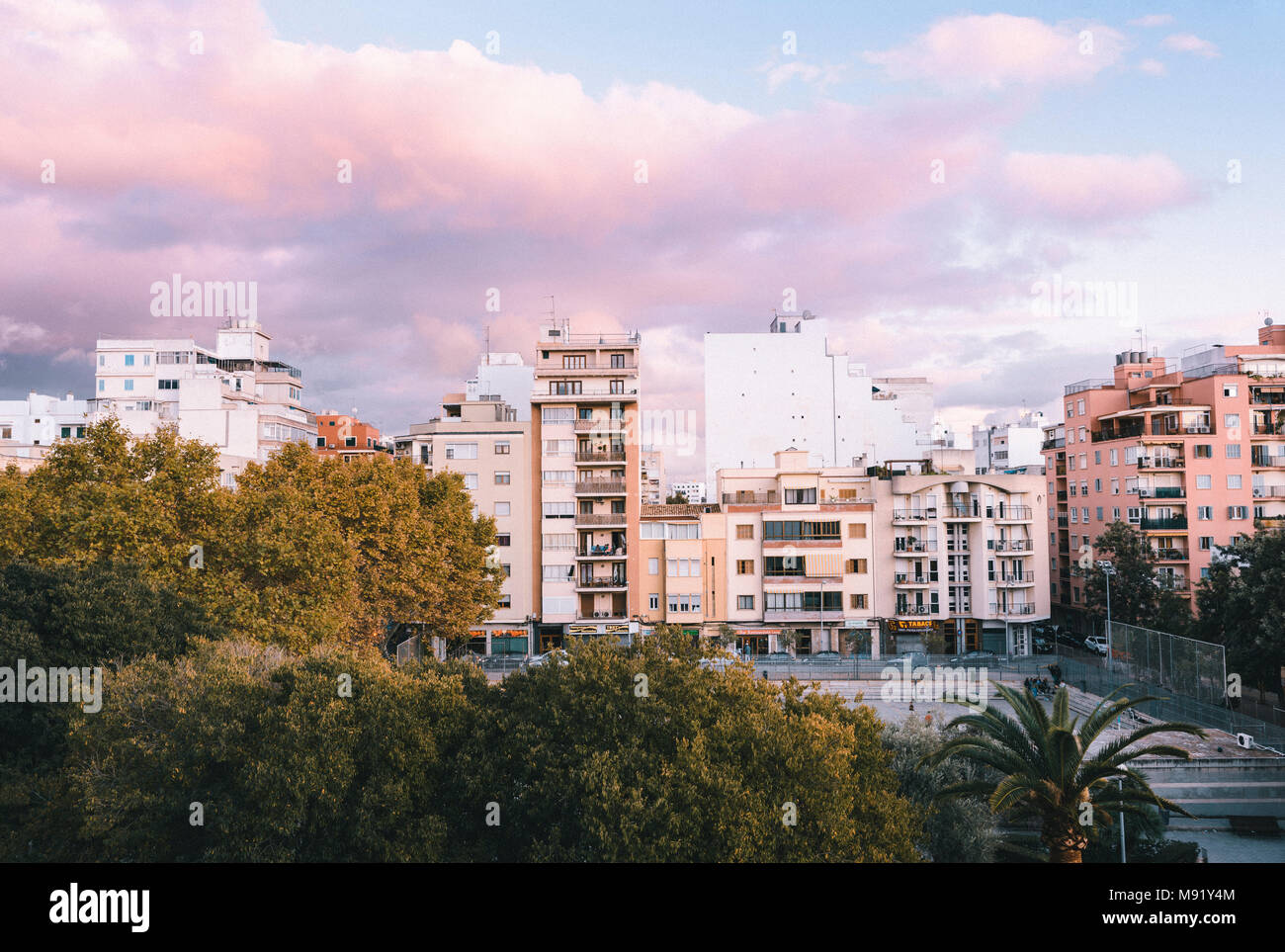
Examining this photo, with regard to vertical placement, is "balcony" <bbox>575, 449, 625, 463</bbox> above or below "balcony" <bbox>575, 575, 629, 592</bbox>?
above

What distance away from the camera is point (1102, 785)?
18297 mm

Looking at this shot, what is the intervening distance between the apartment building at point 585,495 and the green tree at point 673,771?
1490 inches

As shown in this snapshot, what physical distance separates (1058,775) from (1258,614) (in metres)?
27.2

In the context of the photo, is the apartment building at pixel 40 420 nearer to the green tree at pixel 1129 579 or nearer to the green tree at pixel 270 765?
the green tree at pixel 270 765

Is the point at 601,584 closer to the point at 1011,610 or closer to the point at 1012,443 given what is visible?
the point at 1011,610

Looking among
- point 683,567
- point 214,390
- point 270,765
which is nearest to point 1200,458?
point 683,567

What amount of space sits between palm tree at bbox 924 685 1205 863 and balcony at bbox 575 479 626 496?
38.7 m

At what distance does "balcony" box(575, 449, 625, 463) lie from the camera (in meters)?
56.6

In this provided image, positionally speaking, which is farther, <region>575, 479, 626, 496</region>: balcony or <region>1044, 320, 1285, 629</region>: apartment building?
<region>1044, 320, 1285, 629</region>: apartment building

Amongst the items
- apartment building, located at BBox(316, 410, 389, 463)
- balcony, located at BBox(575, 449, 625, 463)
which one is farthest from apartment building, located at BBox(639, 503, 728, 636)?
apartment building, located at BBox(316, 410, 389, 463)

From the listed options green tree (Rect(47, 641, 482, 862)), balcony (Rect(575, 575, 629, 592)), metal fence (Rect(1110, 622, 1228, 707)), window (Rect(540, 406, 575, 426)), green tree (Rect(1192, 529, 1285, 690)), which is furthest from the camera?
window (Rect(540, 406, 575, 426))

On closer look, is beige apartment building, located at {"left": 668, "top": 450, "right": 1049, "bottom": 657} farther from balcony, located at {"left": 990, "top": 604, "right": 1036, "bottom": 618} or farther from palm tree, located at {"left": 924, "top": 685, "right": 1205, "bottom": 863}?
palm tree, located at {"left": 924, "top": 685, "right": 1205, "bottom": 863}

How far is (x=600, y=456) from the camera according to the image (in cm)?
5691
